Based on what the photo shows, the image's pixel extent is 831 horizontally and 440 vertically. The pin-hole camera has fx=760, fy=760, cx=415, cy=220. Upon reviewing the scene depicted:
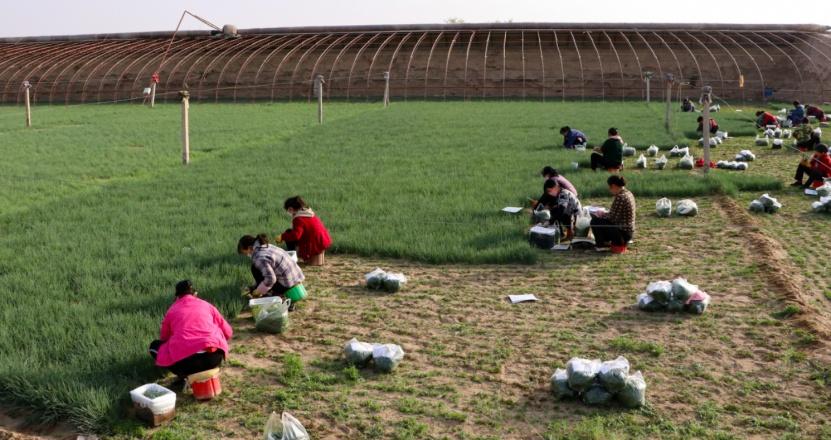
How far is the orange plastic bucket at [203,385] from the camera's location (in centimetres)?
517

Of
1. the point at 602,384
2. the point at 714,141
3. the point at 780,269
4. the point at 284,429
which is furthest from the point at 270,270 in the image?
the point at 714,141

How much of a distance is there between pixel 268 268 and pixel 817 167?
9982 mm

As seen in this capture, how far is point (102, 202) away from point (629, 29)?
38560 mm

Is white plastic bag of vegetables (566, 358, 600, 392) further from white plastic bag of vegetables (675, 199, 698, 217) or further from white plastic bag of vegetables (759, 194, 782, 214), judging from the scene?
white plastic bag of vegetables (759, 194, 782, 214)

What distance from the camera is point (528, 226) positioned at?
33.1ft

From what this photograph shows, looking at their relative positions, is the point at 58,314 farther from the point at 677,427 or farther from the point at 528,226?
the point at 528,226

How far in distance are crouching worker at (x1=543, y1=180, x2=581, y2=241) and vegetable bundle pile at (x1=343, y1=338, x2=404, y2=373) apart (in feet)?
14.2

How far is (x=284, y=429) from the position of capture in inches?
174

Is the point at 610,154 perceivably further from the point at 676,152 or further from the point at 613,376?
the point at 613,376

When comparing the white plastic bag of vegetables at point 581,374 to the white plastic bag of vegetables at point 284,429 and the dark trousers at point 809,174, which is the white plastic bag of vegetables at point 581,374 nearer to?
the white plastic bag of vegetables at point 284,429

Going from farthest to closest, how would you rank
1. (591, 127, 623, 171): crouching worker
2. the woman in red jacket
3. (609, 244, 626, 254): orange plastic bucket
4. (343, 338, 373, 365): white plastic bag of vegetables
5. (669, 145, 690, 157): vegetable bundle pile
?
(669, 145, 690, 157): vegetable bundle pile < (591, 127, 623, 171): crouching worker < (609, 244, 626, 254): orange plastic bucket < the woman in red jacket < (343, 338, 373, 365): white plastic bag of vegetables

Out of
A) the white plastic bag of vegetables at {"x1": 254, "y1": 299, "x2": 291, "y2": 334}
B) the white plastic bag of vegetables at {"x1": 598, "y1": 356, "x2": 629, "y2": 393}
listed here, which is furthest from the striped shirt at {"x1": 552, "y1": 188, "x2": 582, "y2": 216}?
the white plastic bag of vegetables at {"x1": 598, "y1": 356, "x2": 629, "y2": 393}

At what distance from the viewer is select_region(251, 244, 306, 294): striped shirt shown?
6867mm

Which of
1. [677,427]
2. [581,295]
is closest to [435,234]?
[581,295]
